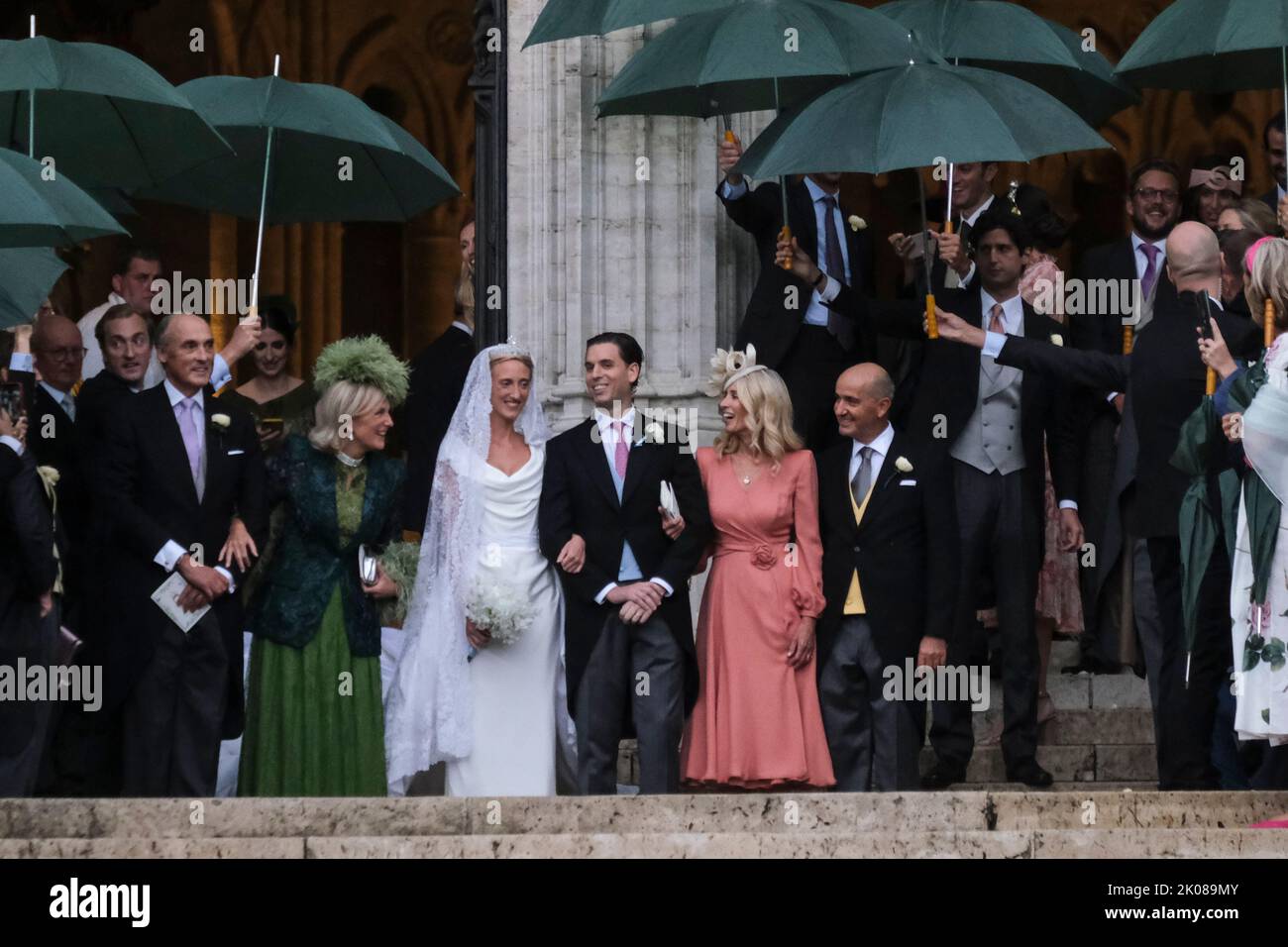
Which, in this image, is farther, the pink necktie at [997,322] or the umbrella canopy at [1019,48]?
the umbrella canopy at [1019,48]

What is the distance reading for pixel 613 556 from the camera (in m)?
13.5

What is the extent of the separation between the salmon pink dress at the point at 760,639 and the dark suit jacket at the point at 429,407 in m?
1.39

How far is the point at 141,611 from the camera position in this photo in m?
13.3

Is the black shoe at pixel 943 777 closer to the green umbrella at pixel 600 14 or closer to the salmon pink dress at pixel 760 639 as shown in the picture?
the salmon pink dress at pixel 760 639

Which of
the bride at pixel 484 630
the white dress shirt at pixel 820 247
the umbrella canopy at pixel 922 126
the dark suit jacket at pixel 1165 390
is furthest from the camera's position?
the white dress shirt at pixel 820 247

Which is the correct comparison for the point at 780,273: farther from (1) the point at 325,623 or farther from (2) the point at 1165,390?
(1) the point at 325,623

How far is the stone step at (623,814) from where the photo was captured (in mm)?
11891

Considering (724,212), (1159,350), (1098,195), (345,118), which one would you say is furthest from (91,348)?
(1098,195)

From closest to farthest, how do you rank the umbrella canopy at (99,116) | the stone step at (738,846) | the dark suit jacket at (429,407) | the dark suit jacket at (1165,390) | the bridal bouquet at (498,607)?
the stone step at (738,846), the dark suit jacket at (1165,390), the bridal bouquet at (498,607), the umbrella canopy at (99,116), the dark suit jacket at (429,407)

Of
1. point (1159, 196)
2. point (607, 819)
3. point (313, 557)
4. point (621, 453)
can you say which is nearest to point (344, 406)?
point (313, 557)

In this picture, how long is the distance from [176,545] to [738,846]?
3.18 meters

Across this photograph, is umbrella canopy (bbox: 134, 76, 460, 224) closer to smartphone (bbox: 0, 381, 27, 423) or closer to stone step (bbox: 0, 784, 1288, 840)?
smartphone (bbox: 0, 381, 27, 423)

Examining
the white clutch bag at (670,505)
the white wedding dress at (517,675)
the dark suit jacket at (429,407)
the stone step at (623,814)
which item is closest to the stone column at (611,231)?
the dark suit jacket at (429,407)
